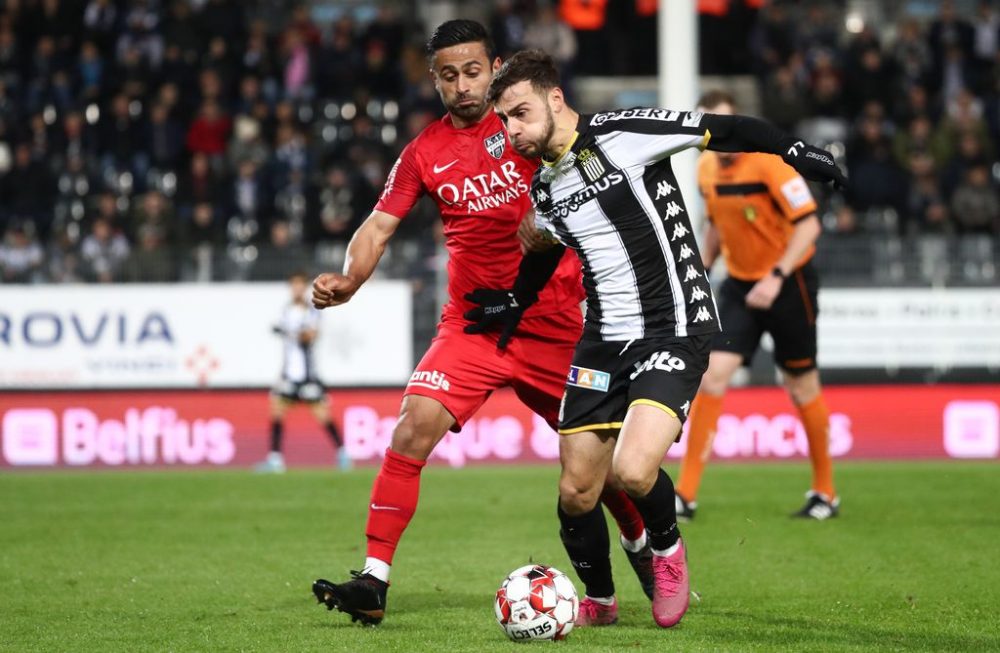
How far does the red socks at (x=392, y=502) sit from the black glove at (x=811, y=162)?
1.94 meters

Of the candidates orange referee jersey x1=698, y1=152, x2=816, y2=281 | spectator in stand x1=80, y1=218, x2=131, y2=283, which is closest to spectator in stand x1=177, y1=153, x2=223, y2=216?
spectator in stand x1=80, y1=218, x2=131, y2=283

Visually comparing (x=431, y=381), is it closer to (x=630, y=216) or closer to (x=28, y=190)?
(x=630, y=216)

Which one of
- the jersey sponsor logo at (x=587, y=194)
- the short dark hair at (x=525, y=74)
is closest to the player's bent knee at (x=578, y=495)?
the jersey sponsor logo at (x=587, y=194)

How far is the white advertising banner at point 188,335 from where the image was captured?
14930mm

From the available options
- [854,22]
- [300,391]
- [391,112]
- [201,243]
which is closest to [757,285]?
[300,391]

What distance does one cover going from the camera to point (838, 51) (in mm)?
20250

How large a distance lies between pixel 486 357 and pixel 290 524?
3.61m

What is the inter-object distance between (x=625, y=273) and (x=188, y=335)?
1003 cm

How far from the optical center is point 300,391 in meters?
13.9

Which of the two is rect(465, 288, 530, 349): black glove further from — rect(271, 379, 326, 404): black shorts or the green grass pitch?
rect(271, 379, 326, 404): black shorts

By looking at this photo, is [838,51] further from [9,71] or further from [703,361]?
[703,361]

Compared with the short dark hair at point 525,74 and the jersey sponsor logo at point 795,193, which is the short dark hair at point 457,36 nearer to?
the short dark hair at point 525,74

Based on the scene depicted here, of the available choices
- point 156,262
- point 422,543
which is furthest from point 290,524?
point 156,262

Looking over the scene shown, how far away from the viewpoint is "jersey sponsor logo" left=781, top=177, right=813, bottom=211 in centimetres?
888
